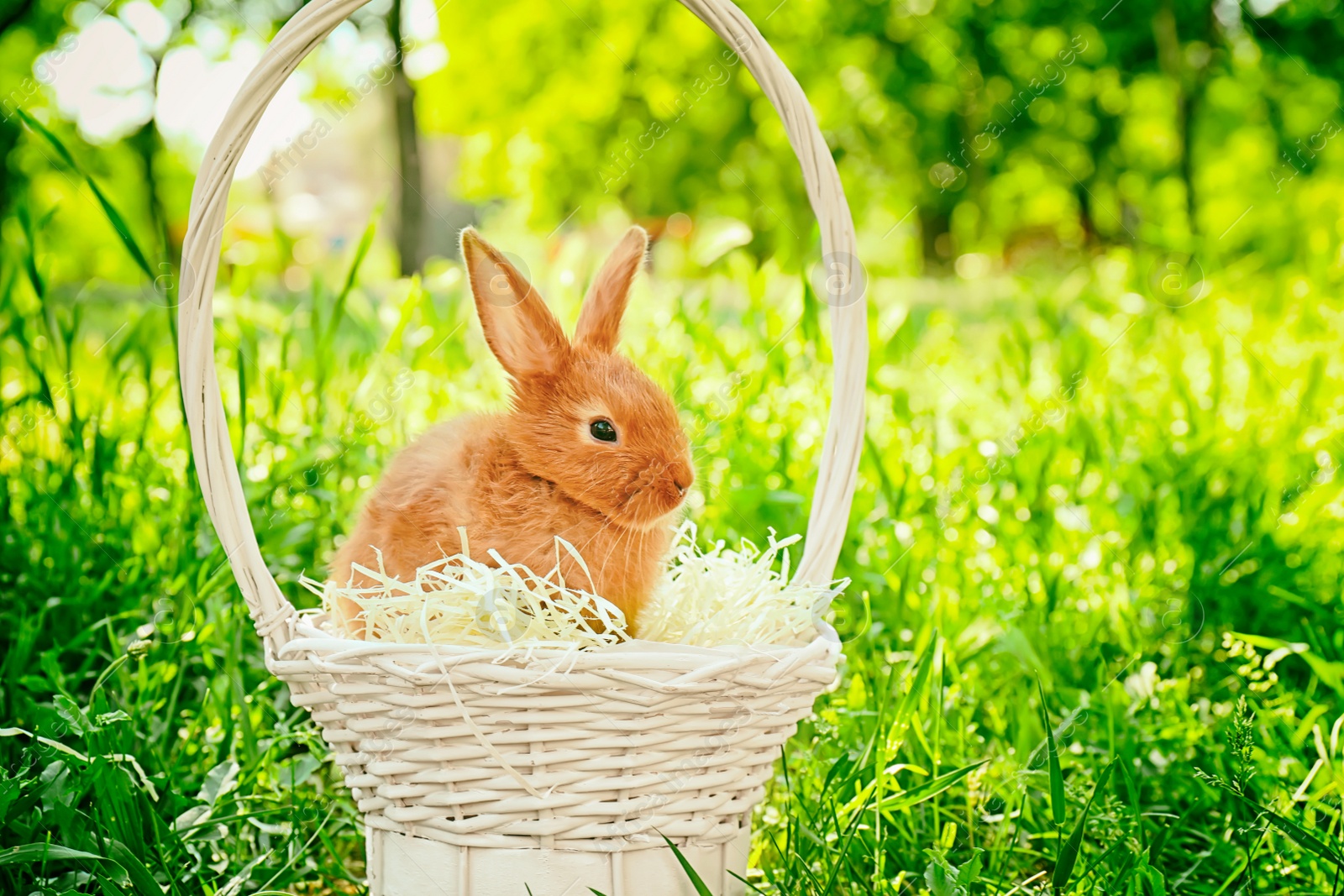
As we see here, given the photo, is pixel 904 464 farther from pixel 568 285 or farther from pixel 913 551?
pixel 568 285

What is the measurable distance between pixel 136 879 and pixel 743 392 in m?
1.81

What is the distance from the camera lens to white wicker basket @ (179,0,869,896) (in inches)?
55.2

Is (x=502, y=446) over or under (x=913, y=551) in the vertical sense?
over

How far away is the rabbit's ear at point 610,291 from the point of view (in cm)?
192

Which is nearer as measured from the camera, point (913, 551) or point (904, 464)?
point (913, 551)

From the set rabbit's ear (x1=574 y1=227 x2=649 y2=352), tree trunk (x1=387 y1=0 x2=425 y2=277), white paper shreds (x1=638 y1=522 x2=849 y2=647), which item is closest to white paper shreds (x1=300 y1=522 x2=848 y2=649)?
white paper shreds (x1=638 y1=522 x2=849 y2=647)

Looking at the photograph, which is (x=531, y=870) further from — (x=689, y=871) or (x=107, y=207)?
(x=107, y=207)

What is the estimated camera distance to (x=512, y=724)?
4.66ft

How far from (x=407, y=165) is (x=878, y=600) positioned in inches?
201

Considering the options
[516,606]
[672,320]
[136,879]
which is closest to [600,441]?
[516,606]

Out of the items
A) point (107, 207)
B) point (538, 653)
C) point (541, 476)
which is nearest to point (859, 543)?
point (541, 476)

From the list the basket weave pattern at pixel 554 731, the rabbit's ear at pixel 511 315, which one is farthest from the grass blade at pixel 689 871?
Answer: the rabbit's ear at pixel 511 315

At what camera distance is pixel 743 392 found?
9.40ft

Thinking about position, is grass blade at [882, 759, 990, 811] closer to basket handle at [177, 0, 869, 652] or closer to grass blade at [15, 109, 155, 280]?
basket handle at [177, 0, 869, 652]
